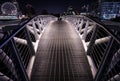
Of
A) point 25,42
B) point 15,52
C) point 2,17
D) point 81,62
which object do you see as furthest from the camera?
point 2,17

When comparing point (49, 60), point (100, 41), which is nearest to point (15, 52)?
point (49, 60)

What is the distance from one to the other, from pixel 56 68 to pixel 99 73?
1696mm

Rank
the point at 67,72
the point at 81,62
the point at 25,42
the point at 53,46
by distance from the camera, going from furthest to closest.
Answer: the point at 53,46
the point at 25,42
the point at 81,62
the point at 67,72

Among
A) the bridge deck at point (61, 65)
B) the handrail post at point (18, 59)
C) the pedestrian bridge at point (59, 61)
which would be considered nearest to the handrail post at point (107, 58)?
the pedestrian bridge at point (59, 61)

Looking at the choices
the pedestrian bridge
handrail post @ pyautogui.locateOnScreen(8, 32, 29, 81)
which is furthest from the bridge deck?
handrail post @ pyautogui.locateOnScreen(8, 32, 29, 81)

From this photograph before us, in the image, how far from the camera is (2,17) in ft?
240

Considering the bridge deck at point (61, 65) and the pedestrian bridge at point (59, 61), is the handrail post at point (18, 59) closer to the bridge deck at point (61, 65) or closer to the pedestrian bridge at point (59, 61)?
the pedestrian bridge at point (59, 61)

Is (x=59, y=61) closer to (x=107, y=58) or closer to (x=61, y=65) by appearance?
(x=61, y=65)

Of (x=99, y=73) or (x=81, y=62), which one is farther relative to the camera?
(x=81, y=62)

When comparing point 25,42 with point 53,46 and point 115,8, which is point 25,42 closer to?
point 53,46

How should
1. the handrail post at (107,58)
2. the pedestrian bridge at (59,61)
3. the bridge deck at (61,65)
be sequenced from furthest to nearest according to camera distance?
1. the bridge deck at (61,65)
2. the pedestrian bridge at (59,61)
3. the handrail post at (107,58)

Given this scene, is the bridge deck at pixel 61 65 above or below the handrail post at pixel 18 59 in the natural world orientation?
below

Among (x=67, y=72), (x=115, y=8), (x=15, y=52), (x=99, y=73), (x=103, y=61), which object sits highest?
(x=15, y=52)

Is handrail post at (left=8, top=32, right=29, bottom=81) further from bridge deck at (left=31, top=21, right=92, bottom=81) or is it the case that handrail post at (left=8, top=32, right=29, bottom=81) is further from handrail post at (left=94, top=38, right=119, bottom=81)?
handrail post at (left=94, top=38, right=119, bottom=81)
